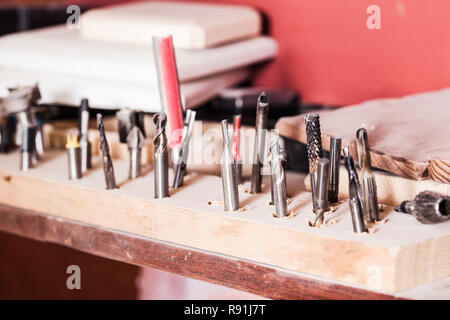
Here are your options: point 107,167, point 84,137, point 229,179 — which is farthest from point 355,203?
point 84,137

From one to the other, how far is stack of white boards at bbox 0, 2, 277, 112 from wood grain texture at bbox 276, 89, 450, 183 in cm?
28

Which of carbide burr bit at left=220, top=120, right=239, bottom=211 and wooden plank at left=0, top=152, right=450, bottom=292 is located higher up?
carbide burr bit at left=220, top=120, right=239, bottom=211

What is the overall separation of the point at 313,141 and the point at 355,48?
0.52 meters

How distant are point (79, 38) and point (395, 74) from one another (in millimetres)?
625

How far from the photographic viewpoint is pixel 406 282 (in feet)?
2.65

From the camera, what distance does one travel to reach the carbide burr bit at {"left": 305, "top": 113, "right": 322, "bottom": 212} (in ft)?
2.93

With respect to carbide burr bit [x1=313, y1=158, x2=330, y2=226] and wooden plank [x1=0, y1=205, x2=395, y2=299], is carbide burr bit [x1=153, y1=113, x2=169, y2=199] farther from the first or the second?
carbide burr bit [x1=313, y1=158, x2=330, y2=226]

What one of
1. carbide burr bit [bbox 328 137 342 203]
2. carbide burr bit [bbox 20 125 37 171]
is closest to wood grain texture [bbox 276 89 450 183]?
carbide burr bit [bbox 328 137 342 203]

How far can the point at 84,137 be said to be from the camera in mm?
1142

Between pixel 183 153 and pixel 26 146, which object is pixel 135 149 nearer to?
pixel 183 153

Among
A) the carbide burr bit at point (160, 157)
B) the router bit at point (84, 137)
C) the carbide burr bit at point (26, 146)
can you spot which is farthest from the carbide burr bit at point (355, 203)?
the carbide burr bit at point (26, 146)

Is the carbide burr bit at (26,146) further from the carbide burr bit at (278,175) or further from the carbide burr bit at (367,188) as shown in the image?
the carbide burr bit at (367,188)

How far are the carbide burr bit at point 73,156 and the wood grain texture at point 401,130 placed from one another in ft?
1.04
